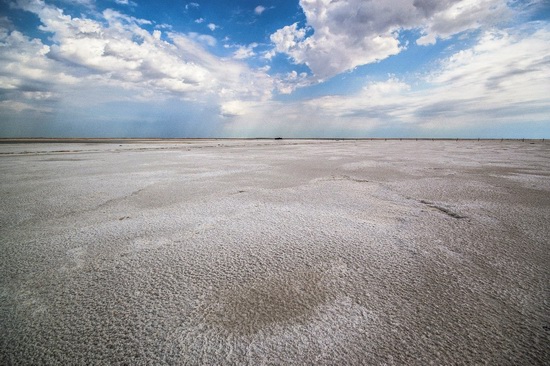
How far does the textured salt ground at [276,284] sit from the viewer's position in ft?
3.85

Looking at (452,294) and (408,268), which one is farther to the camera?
(408,268)

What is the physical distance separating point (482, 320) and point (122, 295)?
2.13m

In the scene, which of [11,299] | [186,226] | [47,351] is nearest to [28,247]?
[11,299]

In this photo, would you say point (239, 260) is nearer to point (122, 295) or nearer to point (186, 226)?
point (122, 295)

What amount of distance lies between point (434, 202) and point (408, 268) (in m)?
2.31

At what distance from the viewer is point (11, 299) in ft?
5.06

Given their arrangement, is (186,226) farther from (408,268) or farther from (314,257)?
(408,268)

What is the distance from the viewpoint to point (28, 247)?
2.27 metres

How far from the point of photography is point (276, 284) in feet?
5.51

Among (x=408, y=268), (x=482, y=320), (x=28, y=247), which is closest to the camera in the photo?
(x=482, y=320)

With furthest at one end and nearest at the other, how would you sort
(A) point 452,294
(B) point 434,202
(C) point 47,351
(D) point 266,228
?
(B) point 434,202 < (D) point 266,228 < (A) point 452,294 < (C) point 47,351

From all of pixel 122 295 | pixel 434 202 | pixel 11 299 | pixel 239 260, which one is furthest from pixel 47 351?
pixel 434 202

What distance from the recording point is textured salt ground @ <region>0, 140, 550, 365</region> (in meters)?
1.17

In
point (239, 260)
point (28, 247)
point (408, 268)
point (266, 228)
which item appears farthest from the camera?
point (266, 228)
